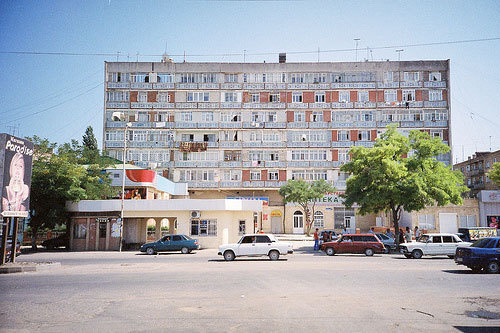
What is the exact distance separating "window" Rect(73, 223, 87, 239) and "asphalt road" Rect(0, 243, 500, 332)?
19314 millimetres

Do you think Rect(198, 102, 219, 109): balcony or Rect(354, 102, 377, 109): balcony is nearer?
Rect(354, 102, 377, 109): balcony

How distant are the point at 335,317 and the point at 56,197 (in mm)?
32140

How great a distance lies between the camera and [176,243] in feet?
99.5

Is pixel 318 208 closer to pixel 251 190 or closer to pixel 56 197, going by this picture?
pixel 251 190

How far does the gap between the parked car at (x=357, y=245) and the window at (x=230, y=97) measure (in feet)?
110

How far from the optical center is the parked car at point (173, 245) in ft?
99.0

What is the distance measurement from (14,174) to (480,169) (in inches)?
3416

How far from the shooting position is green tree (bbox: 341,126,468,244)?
31344 millimetres

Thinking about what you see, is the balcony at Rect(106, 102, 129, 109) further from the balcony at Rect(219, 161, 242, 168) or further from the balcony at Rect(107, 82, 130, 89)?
Result: the balcony at Rect(219, 161, 242, 168)

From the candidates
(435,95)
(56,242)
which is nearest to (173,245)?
(56,242)

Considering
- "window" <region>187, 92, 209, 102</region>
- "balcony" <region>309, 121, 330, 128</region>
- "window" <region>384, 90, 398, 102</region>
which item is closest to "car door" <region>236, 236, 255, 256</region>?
"balcony" <region>309, 121, 330, 128</region>

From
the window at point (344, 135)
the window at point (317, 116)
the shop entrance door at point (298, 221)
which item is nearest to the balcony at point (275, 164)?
the shop entrance door at point (298, 221)

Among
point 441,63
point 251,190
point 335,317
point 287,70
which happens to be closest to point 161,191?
point 251,190

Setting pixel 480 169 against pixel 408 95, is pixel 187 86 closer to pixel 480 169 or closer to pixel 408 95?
pixel 408 95
